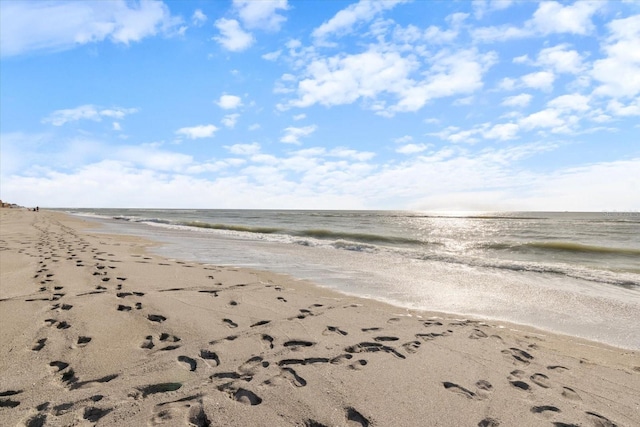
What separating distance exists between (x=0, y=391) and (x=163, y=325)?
186 cm

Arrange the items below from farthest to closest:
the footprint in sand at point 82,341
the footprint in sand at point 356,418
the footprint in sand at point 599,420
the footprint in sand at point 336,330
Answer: the footprint in sand at point 336,330 → the footprint in sand at point 82,341 → the footprint in sand at point 599,420 → the footprint in sand at point 356,418

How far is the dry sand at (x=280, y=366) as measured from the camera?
9.26 ft

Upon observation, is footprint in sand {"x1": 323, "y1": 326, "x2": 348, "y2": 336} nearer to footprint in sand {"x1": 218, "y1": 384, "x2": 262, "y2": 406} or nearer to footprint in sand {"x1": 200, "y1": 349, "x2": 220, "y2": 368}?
footprint in sand {"x1": 200, "y1": 349, "x2": 220, "y2": 368}

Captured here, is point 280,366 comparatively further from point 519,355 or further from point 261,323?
point 519,355

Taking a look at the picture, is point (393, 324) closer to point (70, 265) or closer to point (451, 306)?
point (451, 306)

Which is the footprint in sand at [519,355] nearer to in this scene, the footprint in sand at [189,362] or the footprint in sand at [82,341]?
the footprint in sand at [189,362]

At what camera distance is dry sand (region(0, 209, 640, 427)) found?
9.26 ft

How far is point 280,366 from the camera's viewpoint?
3619 millimetres

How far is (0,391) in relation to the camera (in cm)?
294

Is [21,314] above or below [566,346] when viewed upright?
above

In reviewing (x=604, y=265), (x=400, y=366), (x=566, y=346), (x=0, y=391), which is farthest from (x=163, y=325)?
(x=604, y=265)

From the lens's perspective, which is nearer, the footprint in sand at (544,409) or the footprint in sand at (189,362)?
the footprint in sand at (544,409)

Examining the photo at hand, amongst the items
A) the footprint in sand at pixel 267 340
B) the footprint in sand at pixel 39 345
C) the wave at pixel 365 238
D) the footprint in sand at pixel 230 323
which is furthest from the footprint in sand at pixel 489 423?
the wave at pixel 365 238

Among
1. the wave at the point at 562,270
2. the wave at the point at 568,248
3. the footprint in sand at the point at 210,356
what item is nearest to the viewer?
the footprint in sand at the point at 210,356
